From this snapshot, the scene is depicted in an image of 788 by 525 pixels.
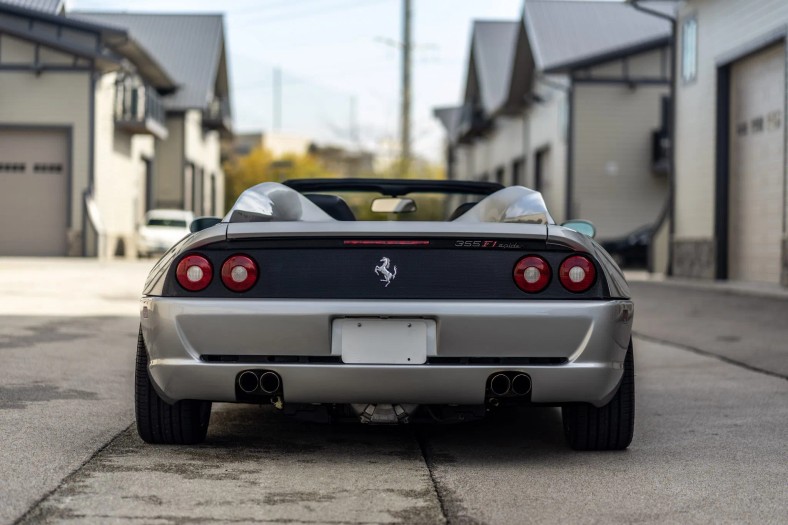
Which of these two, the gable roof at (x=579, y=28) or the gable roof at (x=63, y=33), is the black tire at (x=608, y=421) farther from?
the gable roof at (x=579, y=28)

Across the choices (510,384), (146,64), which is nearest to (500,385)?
(510,384)

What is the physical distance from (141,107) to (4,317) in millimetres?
20737

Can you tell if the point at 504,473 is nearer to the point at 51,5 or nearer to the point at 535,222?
the point at 535,222

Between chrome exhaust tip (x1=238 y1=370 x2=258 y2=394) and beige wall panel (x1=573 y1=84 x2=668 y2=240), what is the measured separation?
23.7 m

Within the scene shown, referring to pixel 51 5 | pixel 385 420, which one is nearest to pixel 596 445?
pixel 385 420

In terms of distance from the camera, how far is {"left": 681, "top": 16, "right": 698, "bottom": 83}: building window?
18.6m

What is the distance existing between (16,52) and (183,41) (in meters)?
12.0

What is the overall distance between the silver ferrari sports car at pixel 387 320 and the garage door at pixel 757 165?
11.5 meters

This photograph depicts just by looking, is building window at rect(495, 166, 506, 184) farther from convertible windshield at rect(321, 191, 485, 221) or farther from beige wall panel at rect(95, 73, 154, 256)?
convertible windshield at rect(321, 191, 485, 221)

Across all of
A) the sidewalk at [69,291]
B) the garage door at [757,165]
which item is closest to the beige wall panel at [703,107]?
the garage door at [757,165]

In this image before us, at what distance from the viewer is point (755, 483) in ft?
12.7

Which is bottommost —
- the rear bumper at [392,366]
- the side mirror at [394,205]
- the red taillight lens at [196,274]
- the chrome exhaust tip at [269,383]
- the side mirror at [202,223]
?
the chrome exhaust tip at [269,383]

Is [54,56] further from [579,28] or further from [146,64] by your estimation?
[579,28]

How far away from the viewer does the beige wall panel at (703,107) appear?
16.3 m
